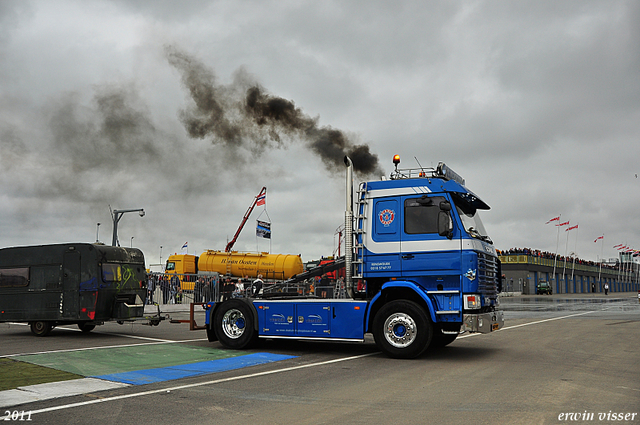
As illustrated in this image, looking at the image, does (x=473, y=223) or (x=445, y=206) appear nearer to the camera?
(x=445, y=206)

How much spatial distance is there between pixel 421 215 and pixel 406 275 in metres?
1.24

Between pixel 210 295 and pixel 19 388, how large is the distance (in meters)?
5.51

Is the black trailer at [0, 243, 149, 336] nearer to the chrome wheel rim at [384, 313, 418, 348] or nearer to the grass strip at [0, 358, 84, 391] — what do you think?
the grass strip at [0, 358, 84, 391]

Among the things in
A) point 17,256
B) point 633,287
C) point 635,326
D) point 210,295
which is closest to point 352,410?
point 210,295

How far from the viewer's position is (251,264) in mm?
36344

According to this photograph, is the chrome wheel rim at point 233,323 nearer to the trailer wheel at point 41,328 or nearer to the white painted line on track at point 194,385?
the white painted line on track at point 194,385

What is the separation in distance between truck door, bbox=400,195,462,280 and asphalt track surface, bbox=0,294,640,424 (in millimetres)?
1717

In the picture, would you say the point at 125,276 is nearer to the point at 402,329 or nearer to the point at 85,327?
the point at 85,327

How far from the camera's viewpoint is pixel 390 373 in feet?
29.1

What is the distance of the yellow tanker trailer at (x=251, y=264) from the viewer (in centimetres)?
3519

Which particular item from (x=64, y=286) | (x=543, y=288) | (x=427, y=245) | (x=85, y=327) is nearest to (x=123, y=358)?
(x=64, y=286)

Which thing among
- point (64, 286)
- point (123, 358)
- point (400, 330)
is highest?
point (64, 286)

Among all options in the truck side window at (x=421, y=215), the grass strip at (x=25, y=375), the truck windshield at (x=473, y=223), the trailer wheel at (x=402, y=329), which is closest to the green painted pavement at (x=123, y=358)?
the grass strip at (x=25, y=375)

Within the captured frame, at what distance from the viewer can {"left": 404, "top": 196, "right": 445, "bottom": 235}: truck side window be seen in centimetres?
1048
